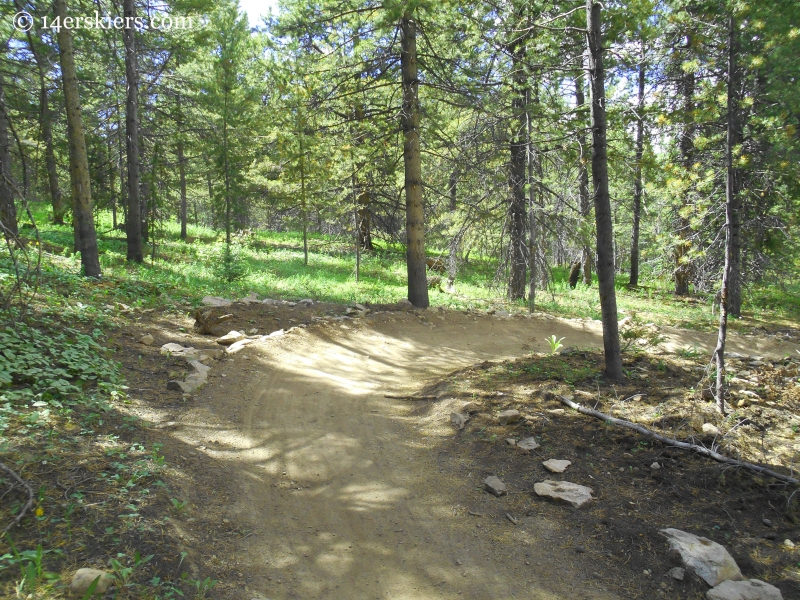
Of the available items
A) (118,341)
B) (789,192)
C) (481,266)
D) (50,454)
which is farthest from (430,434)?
(481,266)

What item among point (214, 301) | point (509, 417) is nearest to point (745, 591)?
point (509, 417)

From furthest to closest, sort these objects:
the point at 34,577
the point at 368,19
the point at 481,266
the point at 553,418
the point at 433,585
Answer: the point at 481,266, the point at 368,19, the point at 553,418, the point at 433,585, the point at 34,577

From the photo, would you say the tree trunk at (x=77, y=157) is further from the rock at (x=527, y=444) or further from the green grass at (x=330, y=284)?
the rock at (x=527, y=444)

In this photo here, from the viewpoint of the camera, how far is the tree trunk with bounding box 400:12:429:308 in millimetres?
11727

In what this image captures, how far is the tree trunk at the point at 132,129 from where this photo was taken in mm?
14357

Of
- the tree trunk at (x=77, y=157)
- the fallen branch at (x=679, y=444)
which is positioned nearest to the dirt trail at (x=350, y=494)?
the fallen branch at (x=679, y=444)

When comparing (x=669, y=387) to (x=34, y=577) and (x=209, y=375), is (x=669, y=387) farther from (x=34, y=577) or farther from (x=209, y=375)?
(x=34, y=577)

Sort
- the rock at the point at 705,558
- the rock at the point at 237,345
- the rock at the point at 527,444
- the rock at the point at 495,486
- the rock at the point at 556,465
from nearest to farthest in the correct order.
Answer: the rock at the point at 705,558 < the rock at the point at 495,486 < the rock at the point at 556,465 < the rock at the point at 527,444 < the rock at the point at 237,345

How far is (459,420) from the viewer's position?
6348 mm

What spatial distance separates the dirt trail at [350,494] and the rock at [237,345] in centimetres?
23

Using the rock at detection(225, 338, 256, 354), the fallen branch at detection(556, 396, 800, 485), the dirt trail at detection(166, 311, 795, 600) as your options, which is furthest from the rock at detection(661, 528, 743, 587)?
the rock at detection(225, 338, 256, 354)

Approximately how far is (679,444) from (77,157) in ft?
39.1

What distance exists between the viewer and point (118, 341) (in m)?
7.33

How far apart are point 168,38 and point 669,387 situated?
17047 millimetres
